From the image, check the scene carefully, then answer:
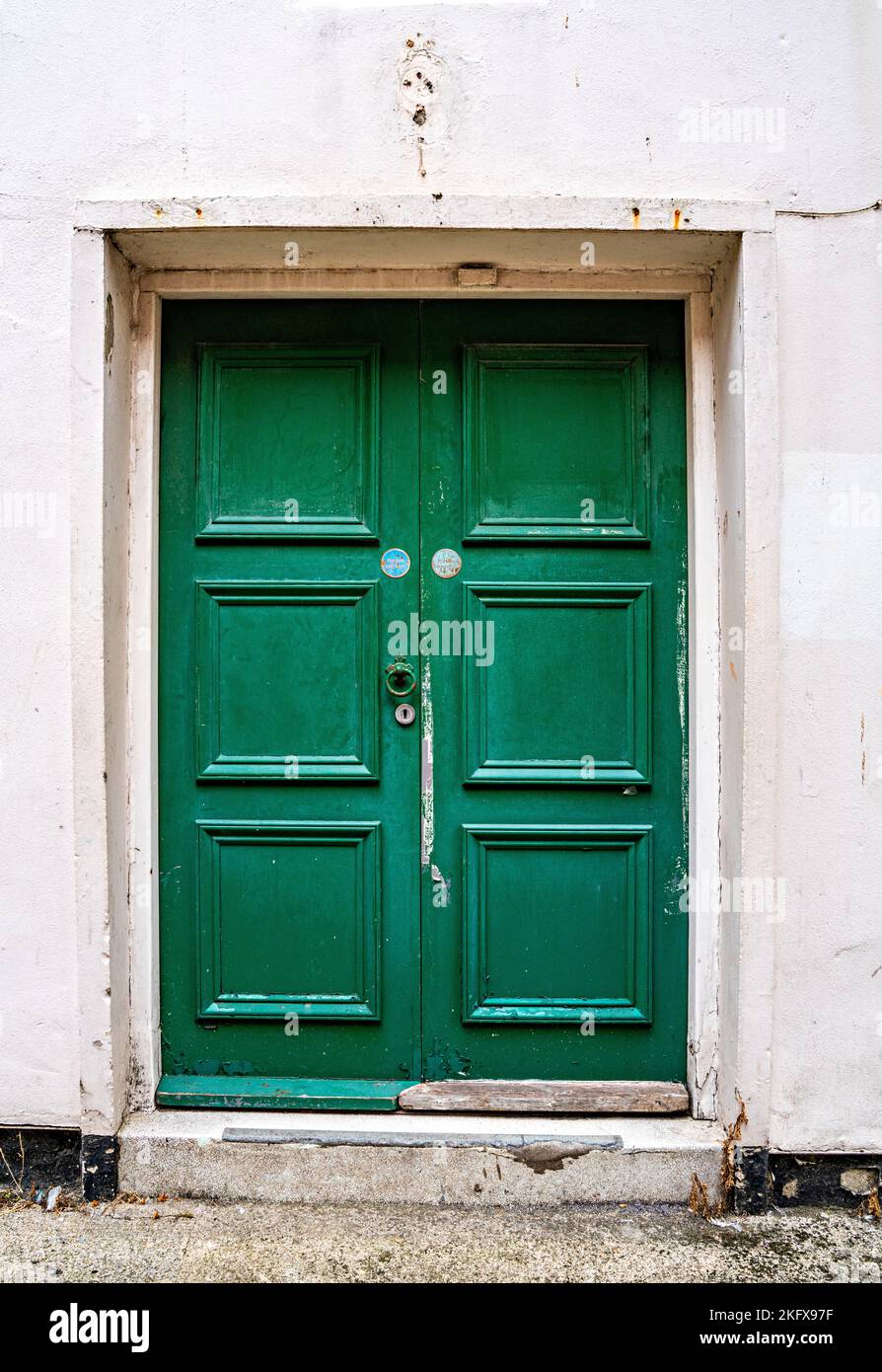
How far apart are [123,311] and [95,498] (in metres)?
0.62

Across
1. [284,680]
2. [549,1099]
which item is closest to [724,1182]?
[549,1099]

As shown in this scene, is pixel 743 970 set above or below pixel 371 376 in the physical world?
below

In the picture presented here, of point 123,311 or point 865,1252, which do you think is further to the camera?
point 123,311

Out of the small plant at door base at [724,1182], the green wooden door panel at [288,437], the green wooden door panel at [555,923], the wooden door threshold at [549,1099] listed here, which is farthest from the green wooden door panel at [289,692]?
the small plant at door base at [724,1182]

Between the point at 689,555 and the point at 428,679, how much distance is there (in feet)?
3.02

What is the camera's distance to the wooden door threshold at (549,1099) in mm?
2758

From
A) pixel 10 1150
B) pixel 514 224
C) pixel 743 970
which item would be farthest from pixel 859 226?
pixel 10 1150

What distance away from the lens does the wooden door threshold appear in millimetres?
2758

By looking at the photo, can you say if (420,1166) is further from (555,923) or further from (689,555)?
(689,555)

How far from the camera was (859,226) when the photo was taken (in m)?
2.59

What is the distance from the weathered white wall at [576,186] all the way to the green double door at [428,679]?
31 centimetres

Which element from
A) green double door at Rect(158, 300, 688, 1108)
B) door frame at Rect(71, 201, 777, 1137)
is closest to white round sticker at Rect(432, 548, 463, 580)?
green double door at Rect(158, 300, 688, 1108)
